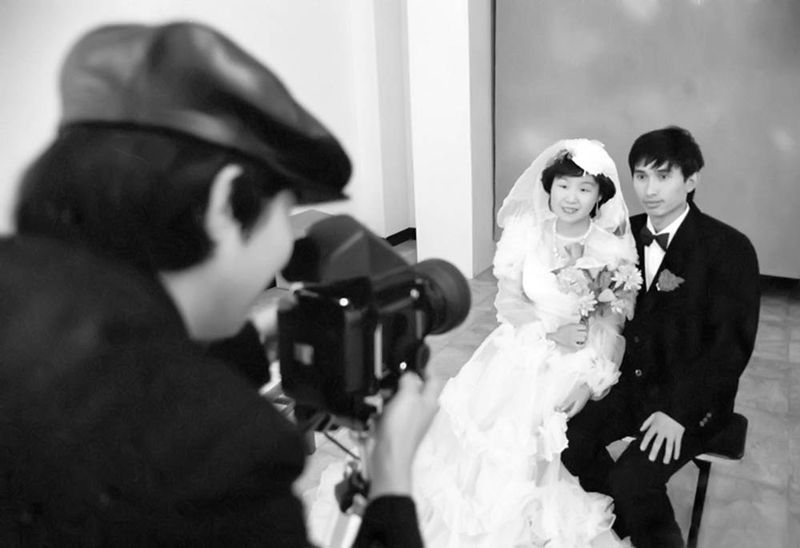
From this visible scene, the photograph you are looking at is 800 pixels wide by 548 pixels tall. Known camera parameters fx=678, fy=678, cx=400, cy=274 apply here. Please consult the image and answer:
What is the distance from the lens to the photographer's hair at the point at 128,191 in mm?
430

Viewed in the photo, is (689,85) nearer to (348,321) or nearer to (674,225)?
(674,225)

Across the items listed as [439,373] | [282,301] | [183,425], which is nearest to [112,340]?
[183,425]

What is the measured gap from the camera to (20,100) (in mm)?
664

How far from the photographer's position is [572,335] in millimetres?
1729

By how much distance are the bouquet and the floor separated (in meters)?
0.57

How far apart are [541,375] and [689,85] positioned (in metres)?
2.00

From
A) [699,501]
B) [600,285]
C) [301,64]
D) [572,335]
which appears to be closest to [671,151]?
[600,285]

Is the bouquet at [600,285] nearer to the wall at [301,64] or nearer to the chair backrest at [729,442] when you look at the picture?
the chair backrest at [729,442]

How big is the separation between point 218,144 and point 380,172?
12.0ft

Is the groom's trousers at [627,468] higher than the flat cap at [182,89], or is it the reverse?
the flat cap at [182,89]

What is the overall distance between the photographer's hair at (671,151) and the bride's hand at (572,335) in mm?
442

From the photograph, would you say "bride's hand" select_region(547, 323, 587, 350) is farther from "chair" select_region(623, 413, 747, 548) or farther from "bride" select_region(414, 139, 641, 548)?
"chair" select_region(623, 413, 747, 548)

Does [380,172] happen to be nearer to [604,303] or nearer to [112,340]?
[604,303]

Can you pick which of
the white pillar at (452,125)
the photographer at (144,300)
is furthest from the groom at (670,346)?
the white pillar at (452,125)
